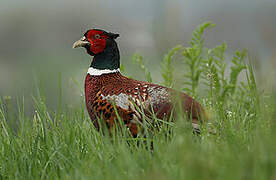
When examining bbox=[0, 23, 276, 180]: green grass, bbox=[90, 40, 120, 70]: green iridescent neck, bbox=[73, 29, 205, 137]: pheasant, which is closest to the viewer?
bbox=[0, 23, 276, 180]: green grass

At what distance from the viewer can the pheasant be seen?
319cm

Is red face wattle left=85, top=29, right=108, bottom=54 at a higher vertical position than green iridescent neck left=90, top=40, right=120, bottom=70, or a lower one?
higher

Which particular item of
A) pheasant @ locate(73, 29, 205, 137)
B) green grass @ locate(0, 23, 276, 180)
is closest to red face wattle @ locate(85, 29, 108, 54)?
pheasant @ locate(73, 29, 205, 137)

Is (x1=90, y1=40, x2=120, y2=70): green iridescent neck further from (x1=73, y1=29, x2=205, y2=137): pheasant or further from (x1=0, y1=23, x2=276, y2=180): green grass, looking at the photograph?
(x1=0, y1=23, x2=276, y2=180): green grass

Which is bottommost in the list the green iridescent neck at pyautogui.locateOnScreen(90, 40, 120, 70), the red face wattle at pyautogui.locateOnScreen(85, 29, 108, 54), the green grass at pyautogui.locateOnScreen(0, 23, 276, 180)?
the green grass at pyautogui.locateOnScreen(0, 23, 276, 180)

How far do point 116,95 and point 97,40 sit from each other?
0.60 metres

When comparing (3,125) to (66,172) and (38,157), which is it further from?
(66,172)

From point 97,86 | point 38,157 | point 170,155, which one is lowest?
point 38,157

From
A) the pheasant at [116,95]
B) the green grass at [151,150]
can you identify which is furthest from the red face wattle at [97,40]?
the green grass at [151,150]

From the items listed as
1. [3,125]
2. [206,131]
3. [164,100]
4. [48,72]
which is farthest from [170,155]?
[48,72]

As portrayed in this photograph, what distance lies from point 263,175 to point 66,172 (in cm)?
129

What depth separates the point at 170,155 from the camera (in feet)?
7.37

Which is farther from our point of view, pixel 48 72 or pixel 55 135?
pixel 48 72

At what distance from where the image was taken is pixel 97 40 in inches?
143
